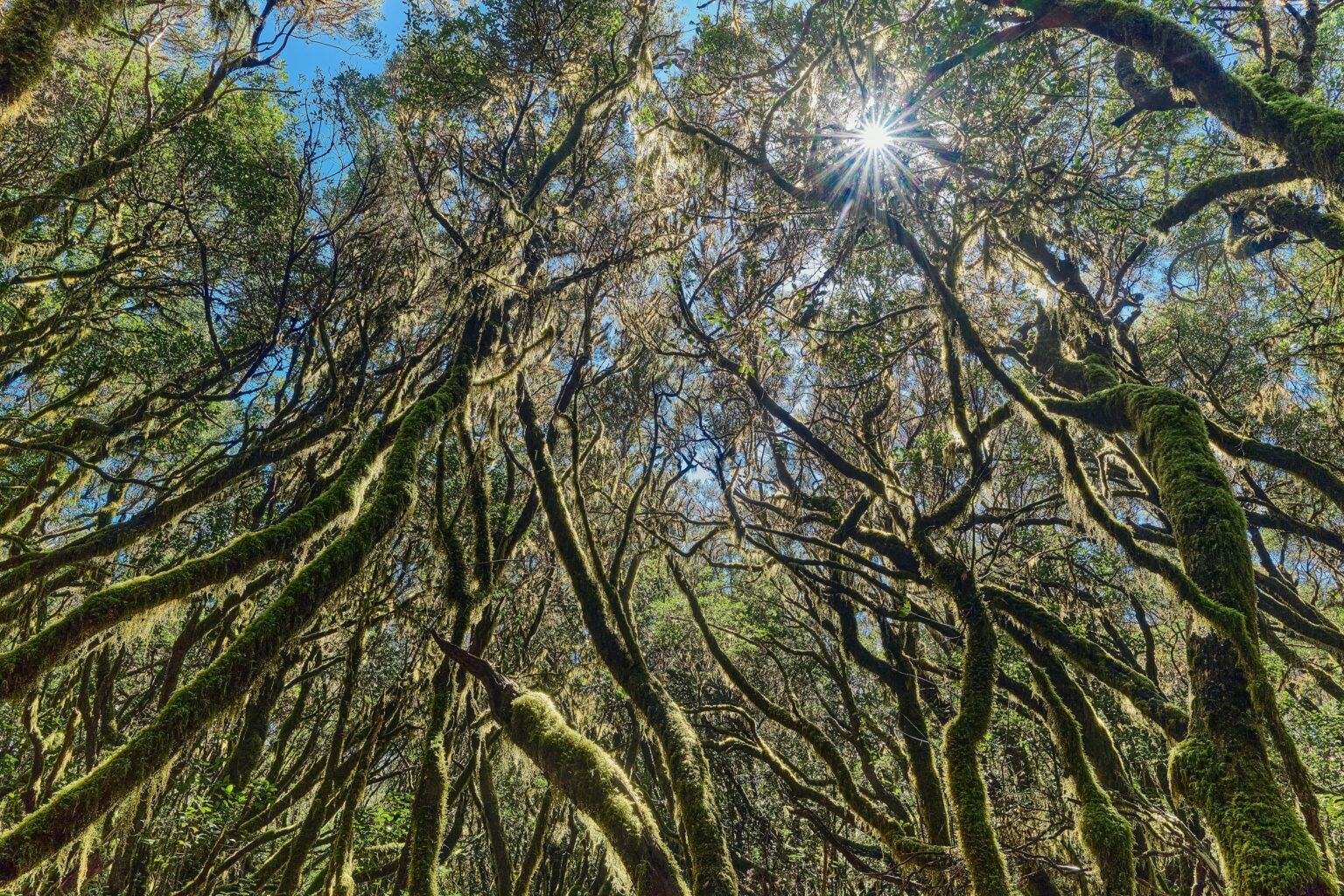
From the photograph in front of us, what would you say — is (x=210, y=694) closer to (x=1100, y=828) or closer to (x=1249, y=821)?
(x=1249, y=821)

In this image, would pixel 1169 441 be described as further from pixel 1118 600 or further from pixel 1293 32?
pixel 1293 32

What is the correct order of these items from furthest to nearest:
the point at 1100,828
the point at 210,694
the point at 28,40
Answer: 1. the point at 28,40
2. the point at 1100,828
3. the point at 210,694

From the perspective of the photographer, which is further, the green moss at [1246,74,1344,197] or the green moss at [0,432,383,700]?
the green moss at [1246,74,1344,197]

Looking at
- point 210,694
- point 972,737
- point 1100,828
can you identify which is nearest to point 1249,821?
point 1100,828

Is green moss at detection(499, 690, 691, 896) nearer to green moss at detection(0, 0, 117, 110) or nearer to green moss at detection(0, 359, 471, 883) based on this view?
green moss at detection(0, 359, 471, 883)

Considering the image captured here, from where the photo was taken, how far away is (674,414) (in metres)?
9.46

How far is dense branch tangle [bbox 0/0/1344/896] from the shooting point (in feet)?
14.6

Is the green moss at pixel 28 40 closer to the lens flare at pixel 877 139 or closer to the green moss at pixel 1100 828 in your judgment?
the lens flare at pixel 877 139

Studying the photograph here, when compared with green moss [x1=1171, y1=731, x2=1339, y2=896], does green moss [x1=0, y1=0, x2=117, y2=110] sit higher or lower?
higher

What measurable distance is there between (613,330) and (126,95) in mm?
7005

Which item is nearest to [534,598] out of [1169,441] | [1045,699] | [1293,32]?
[1045,699]

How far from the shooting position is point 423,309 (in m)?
8.03

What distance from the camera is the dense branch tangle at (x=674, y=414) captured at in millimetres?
4465

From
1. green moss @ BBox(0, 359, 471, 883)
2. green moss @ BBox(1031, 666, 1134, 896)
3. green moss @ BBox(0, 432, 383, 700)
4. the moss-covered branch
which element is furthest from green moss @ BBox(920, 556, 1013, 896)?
green moss @ BBox(0, 432, 383, 700)
